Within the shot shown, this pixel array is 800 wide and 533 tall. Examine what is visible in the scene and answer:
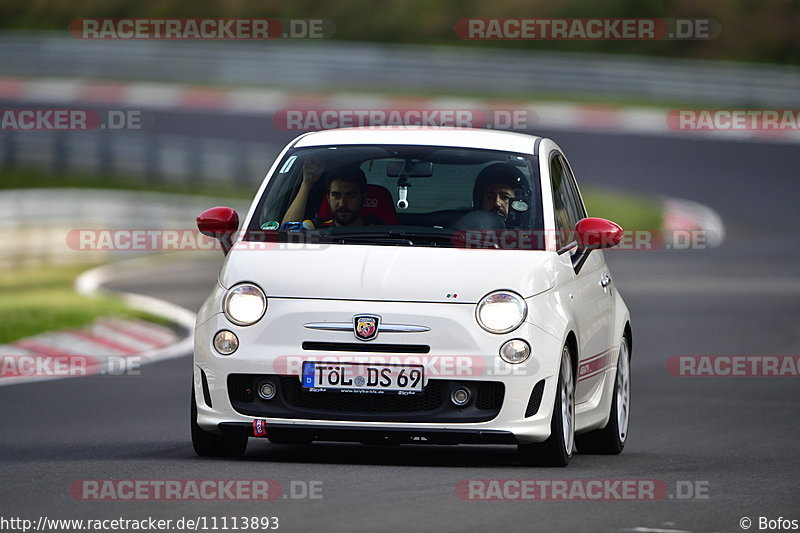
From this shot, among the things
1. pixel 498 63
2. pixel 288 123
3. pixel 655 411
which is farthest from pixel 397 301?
pixel 498 63

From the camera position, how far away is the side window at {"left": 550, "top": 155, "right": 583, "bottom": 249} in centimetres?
930

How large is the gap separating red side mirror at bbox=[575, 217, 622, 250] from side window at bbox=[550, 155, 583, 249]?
10 cm

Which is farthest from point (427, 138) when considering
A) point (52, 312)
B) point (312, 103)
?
point (312, 103)

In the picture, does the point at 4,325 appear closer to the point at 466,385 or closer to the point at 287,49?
the point at 466,385

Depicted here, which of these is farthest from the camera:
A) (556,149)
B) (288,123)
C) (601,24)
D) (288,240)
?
(601,24)

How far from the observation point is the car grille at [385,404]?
27.4 feet

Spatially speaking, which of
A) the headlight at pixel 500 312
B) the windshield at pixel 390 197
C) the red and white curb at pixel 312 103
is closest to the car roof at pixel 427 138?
the windshield at pixel 390 197

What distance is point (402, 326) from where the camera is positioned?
834 centimetres

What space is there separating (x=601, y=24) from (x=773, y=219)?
27509mm

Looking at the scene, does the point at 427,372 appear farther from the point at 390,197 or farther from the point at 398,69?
the point at 398,69

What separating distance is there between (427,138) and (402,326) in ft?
5.25

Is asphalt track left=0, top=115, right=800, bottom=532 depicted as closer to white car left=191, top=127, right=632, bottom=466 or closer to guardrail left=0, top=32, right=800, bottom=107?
white car left=191, top=127, right=632, bottom=466

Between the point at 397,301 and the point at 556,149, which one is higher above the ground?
the point at 556,149

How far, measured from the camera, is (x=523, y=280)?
854 centimetres
